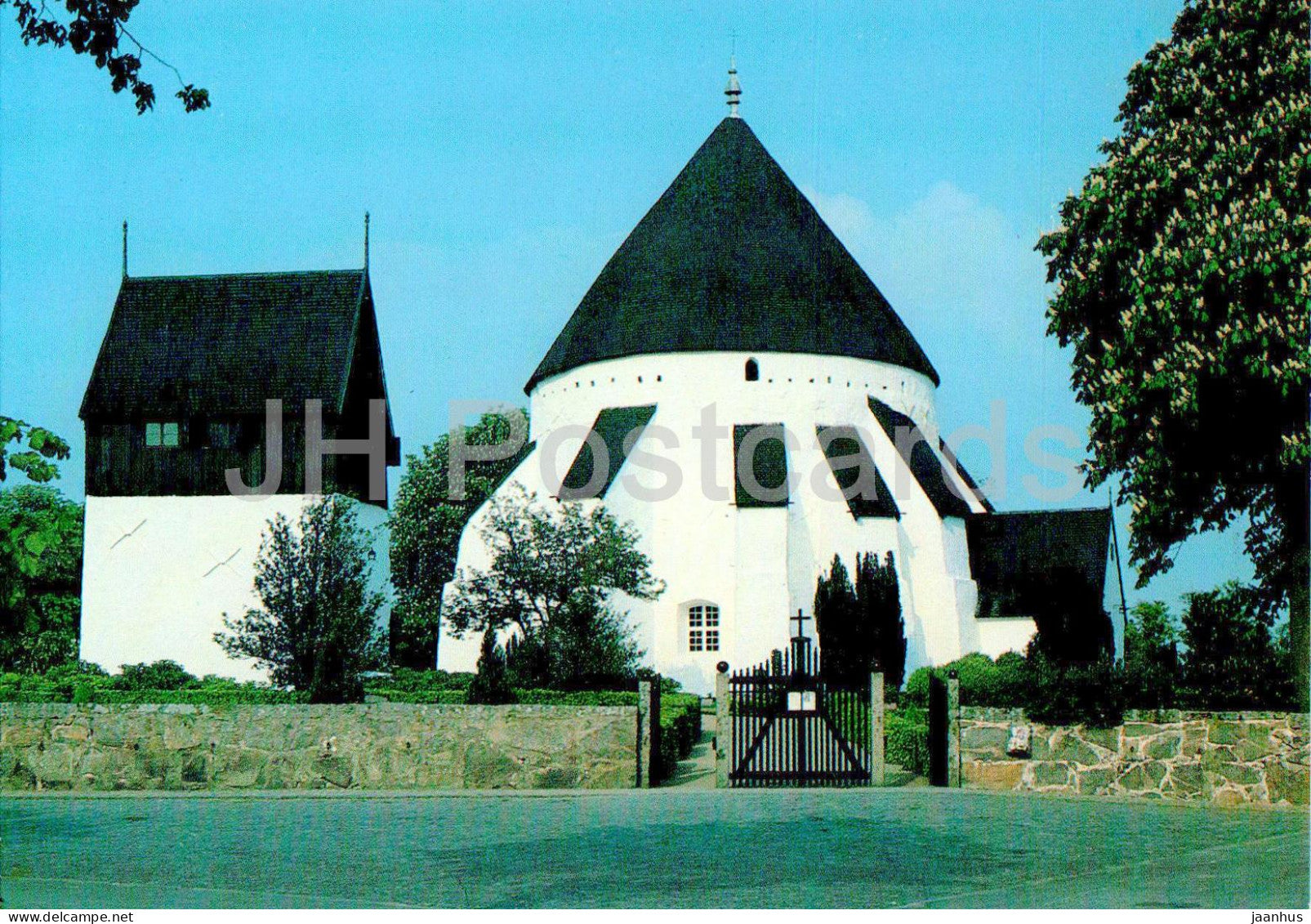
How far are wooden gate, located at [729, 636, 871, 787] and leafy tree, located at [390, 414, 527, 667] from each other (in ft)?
114

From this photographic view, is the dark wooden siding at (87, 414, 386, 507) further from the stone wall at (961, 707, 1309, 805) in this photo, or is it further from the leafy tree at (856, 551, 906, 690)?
the stone wall at (961, 707, 1309, 805)

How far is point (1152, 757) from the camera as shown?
1731cm

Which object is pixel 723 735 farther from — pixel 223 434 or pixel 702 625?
pixel 223 434

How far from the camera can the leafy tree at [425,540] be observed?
54.9 metres

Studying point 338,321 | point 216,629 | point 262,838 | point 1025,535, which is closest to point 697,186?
point 338,321

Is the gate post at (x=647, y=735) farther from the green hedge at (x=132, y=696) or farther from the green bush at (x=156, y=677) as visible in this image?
the green bush at (x=156, y=677)

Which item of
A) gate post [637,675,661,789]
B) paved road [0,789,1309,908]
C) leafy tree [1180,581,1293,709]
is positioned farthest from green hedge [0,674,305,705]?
leafy tree [1180,581,1293,709]

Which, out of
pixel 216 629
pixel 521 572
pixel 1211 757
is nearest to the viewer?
pixel 1211 757

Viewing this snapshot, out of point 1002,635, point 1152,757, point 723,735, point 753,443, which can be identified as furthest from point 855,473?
point 1152,757

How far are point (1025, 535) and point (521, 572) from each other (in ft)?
65.7

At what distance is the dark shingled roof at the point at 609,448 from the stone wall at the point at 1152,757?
85.2 feet
